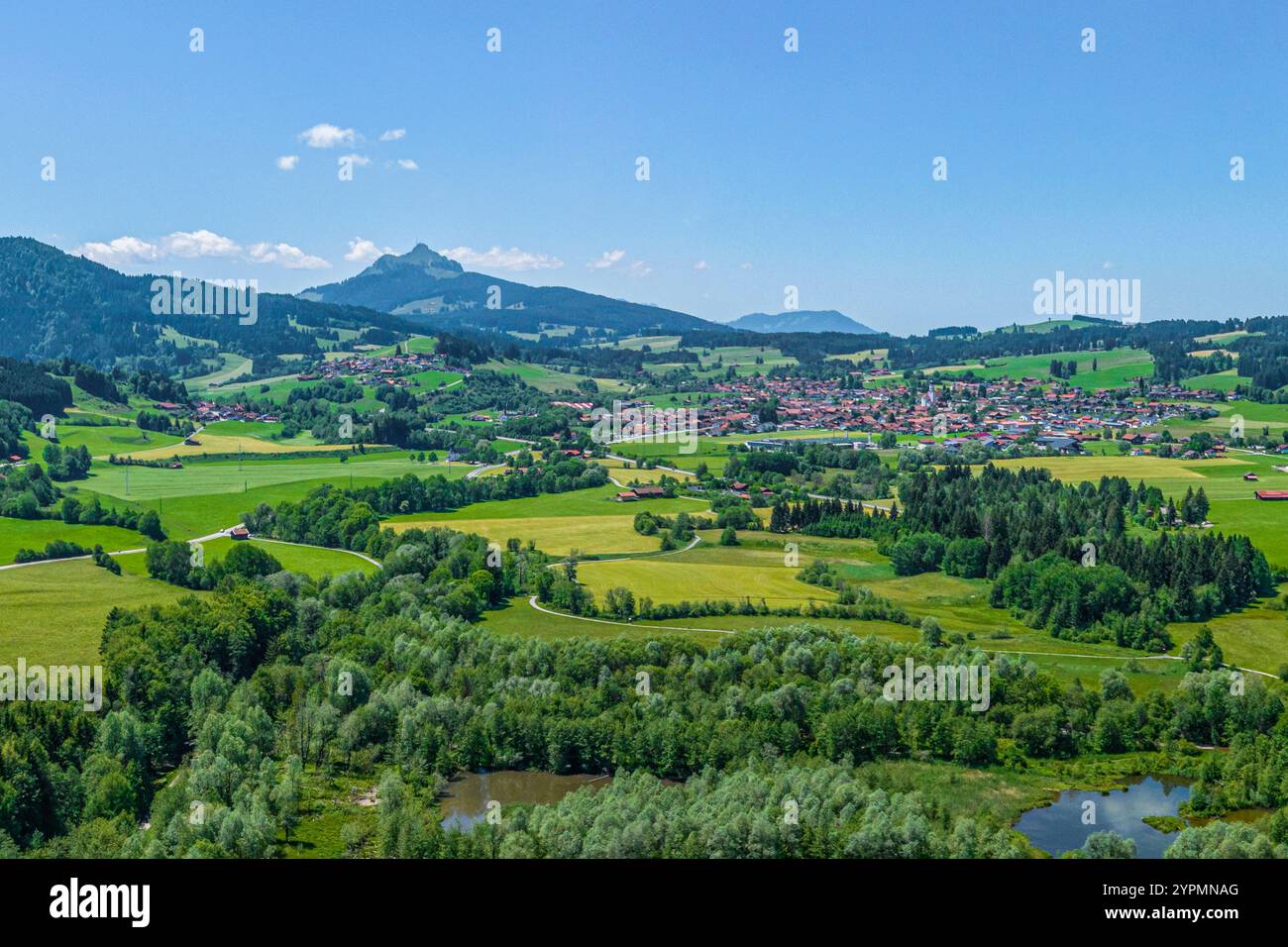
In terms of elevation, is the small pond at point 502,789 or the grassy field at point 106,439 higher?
the grassy field at point 106,439

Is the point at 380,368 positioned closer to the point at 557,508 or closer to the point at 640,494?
the point at 640,494

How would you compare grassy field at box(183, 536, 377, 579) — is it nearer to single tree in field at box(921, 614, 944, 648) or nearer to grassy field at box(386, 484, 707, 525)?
grassy field at box(386, 484, 707, 525)

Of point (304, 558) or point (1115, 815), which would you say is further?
point (304, 558)

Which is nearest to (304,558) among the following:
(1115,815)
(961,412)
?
(1115,815)

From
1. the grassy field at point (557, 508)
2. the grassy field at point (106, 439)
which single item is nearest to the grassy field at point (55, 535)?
the grassy field at point (557, 508)

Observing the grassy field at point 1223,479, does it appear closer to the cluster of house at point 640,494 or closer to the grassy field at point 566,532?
the cluster of house at point 640,494

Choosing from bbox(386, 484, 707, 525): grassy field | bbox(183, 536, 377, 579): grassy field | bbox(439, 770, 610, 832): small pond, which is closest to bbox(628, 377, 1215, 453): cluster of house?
bbox(386, 484, 707, 525): grassy field
